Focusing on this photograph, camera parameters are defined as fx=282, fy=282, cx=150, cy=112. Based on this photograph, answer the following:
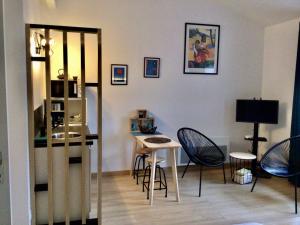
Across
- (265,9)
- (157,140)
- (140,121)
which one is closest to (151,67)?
(140,121)

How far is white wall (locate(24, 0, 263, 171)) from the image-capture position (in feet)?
13.7

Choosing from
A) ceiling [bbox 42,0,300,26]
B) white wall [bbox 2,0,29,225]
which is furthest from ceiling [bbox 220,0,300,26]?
white wall [bbox 2,0,29,225]

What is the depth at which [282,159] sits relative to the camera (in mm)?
→ 3809

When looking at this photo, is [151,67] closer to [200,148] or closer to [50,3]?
[200,148]

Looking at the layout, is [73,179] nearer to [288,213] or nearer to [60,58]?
[60,58]

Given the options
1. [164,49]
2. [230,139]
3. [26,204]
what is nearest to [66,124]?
[26,204]

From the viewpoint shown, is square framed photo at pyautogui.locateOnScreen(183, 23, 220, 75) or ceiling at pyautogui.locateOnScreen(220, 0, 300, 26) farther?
square framed photo at pyautogui.locateOnScreen(183, 23, 220, 75)

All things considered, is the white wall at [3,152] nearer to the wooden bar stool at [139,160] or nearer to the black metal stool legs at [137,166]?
the wooden bar stool at [139,160]

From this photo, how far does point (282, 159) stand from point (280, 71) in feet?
4.85

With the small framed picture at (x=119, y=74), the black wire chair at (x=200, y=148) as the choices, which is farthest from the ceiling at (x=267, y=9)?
the black wire chair at (x=200, y=148)

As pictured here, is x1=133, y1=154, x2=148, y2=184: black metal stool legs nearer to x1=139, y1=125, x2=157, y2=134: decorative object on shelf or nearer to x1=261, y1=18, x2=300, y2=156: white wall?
x1=139, y1=125, x2=157, y2=134: decorative object on shelf

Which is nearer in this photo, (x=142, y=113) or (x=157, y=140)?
(x=157, y=140)

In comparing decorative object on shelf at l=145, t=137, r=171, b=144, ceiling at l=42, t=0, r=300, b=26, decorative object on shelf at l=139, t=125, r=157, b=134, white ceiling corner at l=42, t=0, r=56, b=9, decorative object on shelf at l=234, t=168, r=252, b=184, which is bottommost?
decorative object on shelf at l=234, t=168, r=252, b=184

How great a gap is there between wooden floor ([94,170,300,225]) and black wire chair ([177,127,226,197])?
0.42 m
